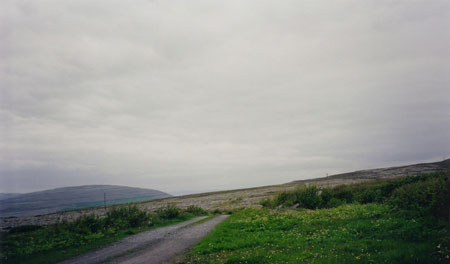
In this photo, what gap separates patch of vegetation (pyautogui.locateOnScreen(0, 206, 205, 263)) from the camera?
18.8m

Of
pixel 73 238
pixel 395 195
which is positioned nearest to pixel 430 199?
pixel 395 195

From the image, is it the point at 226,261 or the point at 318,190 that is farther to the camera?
the point at 318,190

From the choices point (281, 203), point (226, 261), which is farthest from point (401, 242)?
point (281, 203)

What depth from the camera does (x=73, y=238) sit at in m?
23.2

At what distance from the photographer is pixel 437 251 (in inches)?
394

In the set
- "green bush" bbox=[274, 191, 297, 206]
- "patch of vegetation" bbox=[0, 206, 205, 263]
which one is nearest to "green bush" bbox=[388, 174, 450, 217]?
"green bush" bbox=[274, 191, 297, 206]

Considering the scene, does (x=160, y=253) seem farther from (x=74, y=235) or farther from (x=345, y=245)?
(x=74, y=235)

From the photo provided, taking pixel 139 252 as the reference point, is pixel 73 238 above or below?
below

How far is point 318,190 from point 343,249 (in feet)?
107

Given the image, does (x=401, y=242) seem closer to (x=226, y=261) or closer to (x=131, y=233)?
(x=226, y=261)

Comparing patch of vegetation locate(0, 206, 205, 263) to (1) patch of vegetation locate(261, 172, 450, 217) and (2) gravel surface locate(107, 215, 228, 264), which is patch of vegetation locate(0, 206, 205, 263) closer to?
(2) gravel surface locate(107, 215, 228, 264)

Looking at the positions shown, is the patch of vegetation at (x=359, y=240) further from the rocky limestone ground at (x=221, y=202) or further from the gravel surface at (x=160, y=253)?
the rocky limestone ground at (x=221, y=202)

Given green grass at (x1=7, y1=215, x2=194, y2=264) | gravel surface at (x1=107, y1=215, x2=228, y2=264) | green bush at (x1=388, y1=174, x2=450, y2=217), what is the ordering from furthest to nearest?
green grass at (x1=7, y1=215, x2=194, y2=264)
gravel surface at (x1=107, y1=215, x2=228, y2=264)
green bush at (x1=388, y1=174, x2=450, y2=217)

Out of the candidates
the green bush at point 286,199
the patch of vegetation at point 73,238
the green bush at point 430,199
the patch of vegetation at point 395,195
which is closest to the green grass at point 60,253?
the patch of vegetation at point 73,238
